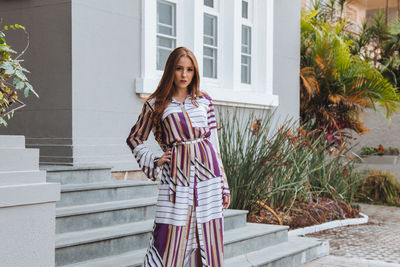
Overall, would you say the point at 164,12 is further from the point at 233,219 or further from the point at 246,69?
the point at 233,219

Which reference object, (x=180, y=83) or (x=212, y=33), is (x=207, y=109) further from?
(x=212, y=33)

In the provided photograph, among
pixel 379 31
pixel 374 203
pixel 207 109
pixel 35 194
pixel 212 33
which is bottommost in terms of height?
pixel 374 203

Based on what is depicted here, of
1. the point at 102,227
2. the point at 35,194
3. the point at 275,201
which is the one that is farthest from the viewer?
the point at 275,201

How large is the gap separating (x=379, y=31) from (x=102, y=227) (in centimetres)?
1216

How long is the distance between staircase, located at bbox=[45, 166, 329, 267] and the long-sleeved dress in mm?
884

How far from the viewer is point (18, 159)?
3387mm

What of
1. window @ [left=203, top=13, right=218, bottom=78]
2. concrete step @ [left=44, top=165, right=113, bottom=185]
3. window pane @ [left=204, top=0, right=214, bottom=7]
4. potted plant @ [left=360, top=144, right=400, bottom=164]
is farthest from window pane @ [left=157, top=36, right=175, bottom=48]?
potted plant @ [left=360, top=144, right=400, bottom=164]

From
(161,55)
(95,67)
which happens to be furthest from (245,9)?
(95,67)

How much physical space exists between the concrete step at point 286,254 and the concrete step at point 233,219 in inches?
15.0

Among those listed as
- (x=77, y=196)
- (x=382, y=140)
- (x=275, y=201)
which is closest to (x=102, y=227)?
(x=77, y=196)

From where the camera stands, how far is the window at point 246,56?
30.1 feet

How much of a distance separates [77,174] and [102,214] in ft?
2.84

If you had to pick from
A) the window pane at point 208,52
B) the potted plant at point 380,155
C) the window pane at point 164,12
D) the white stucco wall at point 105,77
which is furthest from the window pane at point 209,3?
the potted plant at point 380,155

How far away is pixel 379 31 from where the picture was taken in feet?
49.0
